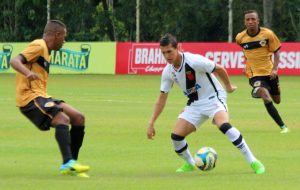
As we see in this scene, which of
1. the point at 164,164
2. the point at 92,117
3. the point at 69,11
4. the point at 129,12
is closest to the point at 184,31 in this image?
the point at 129,12

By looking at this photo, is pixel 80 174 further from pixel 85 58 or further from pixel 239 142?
pixel 85 58

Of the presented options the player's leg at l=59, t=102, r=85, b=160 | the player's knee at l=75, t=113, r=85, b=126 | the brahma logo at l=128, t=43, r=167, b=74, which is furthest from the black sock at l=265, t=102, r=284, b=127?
the brahma logo at l=128, t=43, r=167, b=74

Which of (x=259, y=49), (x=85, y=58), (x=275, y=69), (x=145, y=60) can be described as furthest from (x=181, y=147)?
(x=85, y=58)

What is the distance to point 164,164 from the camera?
12.5 m

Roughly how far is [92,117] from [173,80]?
8906 mm

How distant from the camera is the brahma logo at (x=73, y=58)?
41.2 m

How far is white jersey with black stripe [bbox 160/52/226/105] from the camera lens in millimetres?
11625

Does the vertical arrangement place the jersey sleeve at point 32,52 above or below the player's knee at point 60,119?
above

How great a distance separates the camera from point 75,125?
37.8ft

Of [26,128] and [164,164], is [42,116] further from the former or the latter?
[26,128]

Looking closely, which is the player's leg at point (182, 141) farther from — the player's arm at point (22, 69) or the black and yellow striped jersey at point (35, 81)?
the player's arm at point (22, 69)

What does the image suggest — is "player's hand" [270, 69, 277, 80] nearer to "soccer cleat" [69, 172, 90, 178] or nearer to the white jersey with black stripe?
the white jersey with black stripe

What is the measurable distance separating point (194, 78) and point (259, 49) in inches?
250

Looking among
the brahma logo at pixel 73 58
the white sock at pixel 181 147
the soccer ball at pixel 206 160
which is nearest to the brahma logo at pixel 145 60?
the brahma logo at pixel 73 58
